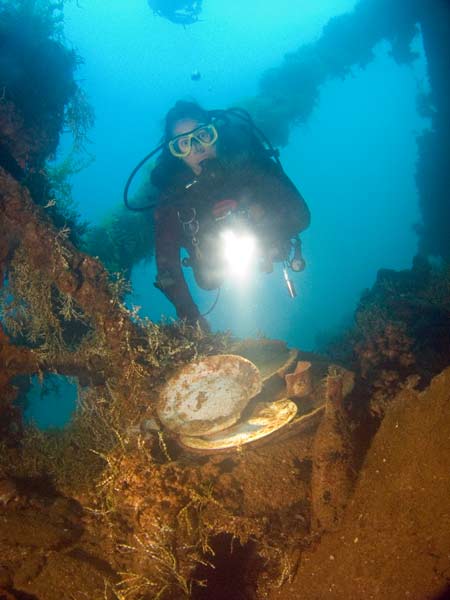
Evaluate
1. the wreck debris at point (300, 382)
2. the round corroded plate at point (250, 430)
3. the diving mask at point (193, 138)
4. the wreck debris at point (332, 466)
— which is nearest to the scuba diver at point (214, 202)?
the diving mask at point (193, 138)

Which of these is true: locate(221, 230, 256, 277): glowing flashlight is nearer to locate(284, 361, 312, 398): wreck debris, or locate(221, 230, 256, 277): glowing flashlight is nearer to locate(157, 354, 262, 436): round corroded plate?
locate(157, 354, 262, 436): round corroded plate

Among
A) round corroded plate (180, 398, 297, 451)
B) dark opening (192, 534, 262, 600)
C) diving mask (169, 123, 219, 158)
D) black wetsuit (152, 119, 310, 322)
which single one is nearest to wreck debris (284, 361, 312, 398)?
round corroded plate (180, 398, 297, 451)

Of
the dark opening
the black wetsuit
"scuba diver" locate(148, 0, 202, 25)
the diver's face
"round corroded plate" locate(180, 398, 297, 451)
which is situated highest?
"scuba diver" locate(148, 0, 202, 25)

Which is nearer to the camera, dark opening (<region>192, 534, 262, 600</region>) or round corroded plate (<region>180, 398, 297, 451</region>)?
dark opening (<region>192, 534, 262, 600</region>)

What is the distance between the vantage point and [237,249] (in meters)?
6.79

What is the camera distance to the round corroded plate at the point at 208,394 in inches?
150

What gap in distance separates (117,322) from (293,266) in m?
4.12

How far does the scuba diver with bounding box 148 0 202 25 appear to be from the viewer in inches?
508

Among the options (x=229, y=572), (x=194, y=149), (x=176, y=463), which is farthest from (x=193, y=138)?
→ (x=229, y=572)

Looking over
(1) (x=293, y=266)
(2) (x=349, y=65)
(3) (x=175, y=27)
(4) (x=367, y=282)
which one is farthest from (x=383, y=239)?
(1) (x=293, y=266)

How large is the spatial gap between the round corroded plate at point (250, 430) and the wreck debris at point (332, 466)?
496 mm

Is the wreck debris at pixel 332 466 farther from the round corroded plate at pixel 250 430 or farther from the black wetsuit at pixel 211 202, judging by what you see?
the black wetsuit at pixel 211 202

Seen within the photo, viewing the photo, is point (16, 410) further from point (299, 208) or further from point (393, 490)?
point (299, 208)

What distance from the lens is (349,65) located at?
13133 millimetres
